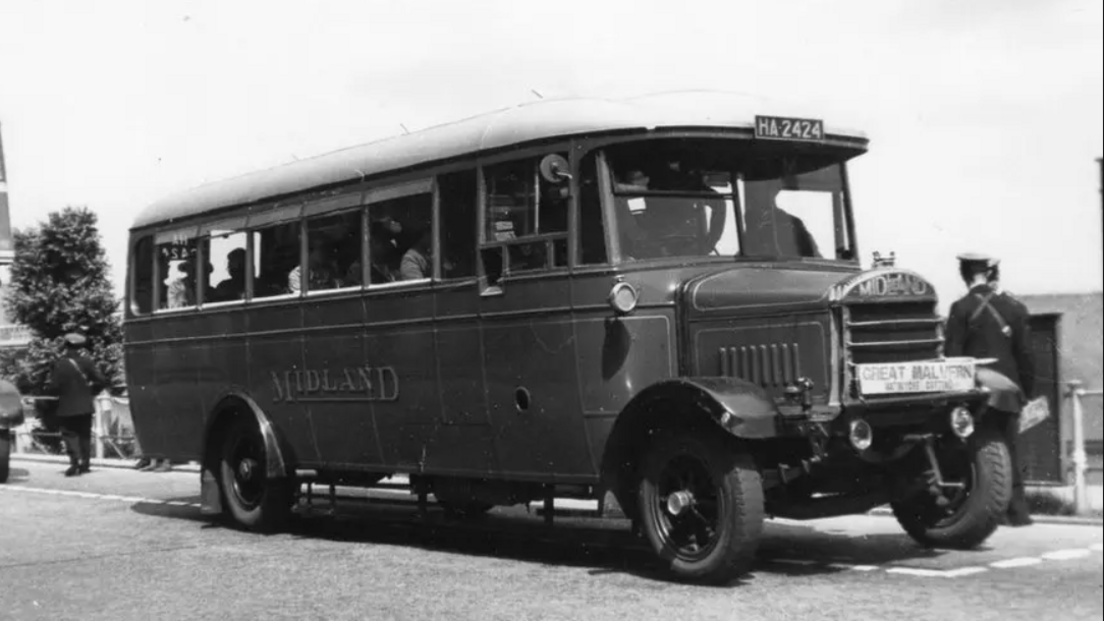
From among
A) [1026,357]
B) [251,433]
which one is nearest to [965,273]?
[1026,357]

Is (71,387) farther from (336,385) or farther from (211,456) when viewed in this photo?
(336,385)

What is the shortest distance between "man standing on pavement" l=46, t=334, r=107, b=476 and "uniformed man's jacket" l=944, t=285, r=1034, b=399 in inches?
496

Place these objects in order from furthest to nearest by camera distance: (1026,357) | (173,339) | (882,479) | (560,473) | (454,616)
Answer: (173,339) < (1026,357) < (560,473) < (882,479) < (454,616)

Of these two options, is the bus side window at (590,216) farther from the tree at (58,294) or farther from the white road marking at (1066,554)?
the tree at (58,294)

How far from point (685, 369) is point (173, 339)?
20.5ft

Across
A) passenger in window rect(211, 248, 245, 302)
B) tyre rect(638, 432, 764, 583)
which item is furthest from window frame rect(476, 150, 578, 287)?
passenger in window rect(211, 248, 245, 302)

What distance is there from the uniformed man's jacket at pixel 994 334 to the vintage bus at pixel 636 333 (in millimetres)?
877

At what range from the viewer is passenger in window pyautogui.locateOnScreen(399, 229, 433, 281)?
10859mm

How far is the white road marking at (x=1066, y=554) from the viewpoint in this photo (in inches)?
382

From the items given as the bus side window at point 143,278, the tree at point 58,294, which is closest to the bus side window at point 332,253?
the bus side window at point 143,278

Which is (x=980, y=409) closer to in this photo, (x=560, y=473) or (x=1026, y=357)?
(x=1026, y=357)

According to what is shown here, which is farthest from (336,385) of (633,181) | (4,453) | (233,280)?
(4,453)

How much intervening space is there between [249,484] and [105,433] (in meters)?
11.4

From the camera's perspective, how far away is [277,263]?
1254cm
